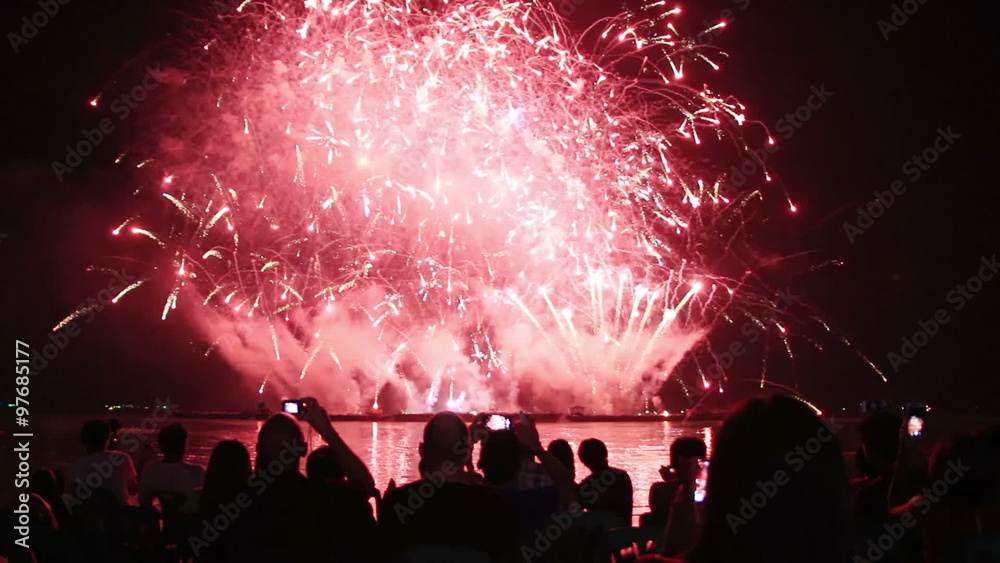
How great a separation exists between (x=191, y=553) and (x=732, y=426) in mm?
3387

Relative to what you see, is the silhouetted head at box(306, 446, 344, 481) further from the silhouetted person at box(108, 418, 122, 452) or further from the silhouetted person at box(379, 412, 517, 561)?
the silhouetted person at box(108, 418, 122, 452)

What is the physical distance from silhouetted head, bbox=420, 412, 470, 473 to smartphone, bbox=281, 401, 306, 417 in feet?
2.69

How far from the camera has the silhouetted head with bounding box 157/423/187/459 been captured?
6793 mm

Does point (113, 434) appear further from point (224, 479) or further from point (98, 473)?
point (224, 479)

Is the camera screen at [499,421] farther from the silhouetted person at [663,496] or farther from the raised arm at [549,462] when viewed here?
the silhouetted person at [663,496]

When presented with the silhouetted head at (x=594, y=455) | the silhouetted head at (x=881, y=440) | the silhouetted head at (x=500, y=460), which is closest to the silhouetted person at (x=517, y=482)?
the silhouetted head at (x=500, y=460)

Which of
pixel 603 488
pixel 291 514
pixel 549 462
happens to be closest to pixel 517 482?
pixel 549 462

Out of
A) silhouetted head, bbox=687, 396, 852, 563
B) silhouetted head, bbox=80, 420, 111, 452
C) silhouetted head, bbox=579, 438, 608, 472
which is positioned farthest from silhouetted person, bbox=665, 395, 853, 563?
silhouetted head, bbox=80, 420, 111, 452

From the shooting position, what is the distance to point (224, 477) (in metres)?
4.23

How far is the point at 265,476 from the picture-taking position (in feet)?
13.5

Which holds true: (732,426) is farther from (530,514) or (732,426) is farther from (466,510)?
(530,514)

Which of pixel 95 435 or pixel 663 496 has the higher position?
pixel 95 435

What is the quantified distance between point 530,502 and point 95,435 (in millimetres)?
3215

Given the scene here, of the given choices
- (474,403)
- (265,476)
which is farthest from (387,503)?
(474,403)
